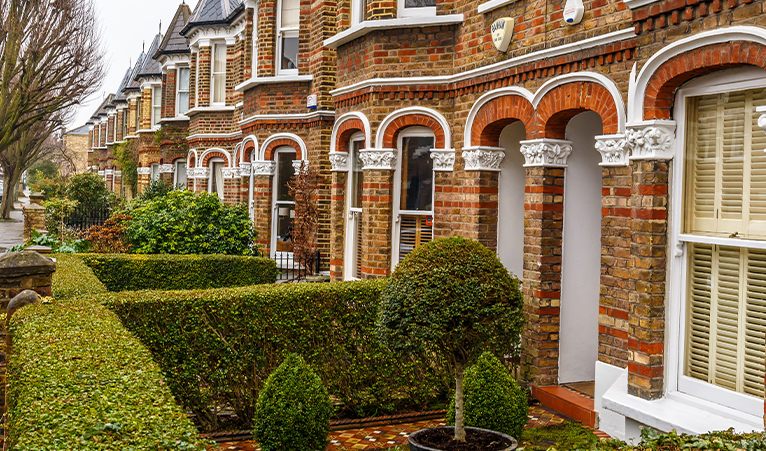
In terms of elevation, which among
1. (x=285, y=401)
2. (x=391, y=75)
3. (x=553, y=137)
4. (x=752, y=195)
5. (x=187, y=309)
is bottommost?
(x=285, y=401)

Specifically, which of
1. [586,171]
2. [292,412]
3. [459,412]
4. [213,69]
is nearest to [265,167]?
[213,69]

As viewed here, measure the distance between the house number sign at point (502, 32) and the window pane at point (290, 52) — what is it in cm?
761

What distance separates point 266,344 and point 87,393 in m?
3.51

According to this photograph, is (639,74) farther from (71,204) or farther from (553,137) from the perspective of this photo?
(71,204)

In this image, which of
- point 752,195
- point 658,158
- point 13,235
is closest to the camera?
point 752,195

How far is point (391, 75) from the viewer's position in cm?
992

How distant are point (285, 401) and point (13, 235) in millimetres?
27675

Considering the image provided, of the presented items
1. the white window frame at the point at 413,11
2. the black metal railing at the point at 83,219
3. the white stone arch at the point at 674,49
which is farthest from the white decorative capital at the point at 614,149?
the black metal railing at the point at 83,219

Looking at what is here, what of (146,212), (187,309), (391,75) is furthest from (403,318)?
(146,212)

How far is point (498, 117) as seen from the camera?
8453 mm

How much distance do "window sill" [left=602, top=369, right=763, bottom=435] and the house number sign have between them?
4.25m

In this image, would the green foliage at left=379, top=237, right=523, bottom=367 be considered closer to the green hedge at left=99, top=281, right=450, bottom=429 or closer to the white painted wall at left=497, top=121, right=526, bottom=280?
the green hedge at left=99, top=281, right=450, bottom=429

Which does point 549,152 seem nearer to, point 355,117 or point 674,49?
point 674,49

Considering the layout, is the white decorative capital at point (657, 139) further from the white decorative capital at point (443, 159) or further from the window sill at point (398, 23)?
the window sill at point (398, 23)
